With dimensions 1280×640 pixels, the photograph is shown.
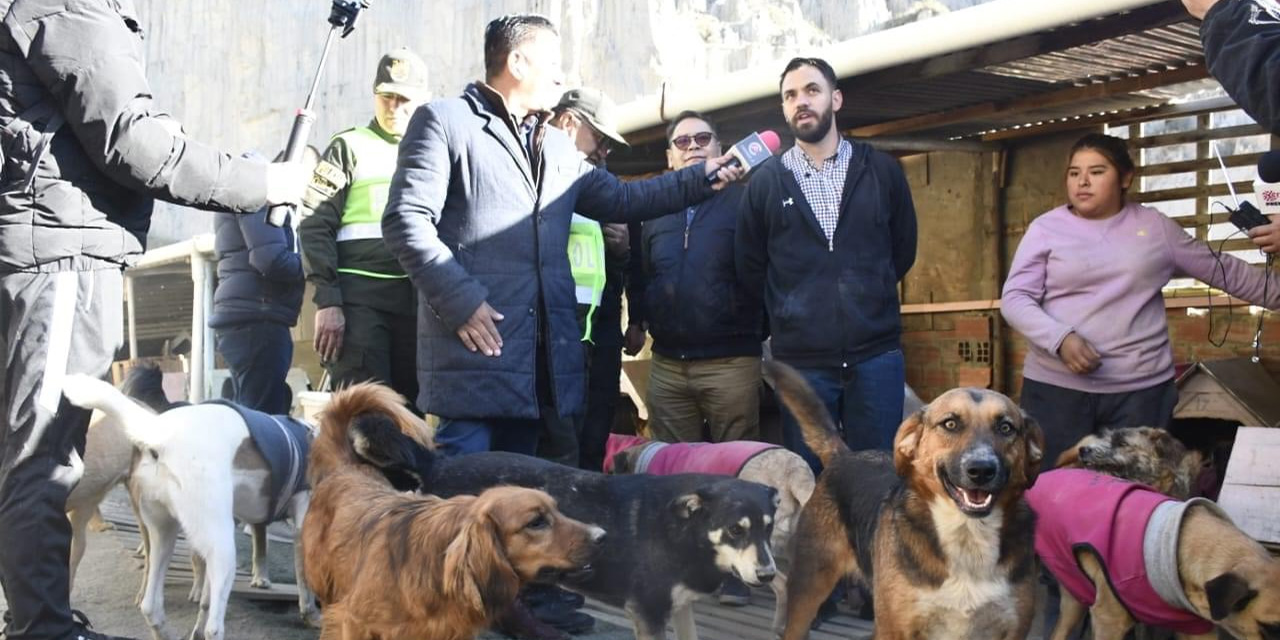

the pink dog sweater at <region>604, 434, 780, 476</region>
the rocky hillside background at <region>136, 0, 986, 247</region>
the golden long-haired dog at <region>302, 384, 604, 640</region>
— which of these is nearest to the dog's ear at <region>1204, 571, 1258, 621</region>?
the pink dog sweater at <region>604, 434, 780, 476</region>

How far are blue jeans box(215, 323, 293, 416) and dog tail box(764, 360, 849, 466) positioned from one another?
300 centimetres

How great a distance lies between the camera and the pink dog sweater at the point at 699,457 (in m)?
5.12

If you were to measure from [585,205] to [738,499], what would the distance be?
5.01ft

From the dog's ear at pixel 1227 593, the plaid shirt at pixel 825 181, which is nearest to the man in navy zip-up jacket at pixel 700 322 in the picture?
the plaid shirt at pixel 825 181

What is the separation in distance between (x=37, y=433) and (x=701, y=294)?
10.3 feet

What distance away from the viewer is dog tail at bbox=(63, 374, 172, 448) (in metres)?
3.99

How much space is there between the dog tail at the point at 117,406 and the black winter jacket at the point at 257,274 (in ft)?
5.77

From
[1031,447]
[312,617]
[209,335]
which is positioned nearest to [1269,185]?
[1031,447]

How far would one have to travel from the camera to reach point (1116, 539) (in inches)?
169

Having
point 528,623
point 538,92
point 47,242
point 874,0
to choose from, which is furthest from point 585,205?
point 874,0

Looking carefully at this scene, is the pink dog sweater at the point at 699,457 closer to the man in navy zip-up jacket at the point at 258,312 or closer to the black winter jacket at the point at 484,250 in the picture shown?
the black winter jacket at the point at 484,250

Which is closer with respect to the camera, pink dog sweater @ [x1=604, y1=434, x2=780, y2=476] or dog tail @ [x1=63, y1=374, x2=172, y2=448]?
dog tail @ [x1=63, y1=374, x2=172, y2=448]

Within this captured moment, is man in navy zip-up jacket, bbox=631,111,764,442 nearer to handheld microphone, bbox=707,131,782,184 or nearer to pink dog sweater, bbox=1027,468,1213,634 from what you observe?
handheld microphone, bbox=707,131,782,184

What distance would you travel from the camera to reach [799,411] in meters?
4.84
